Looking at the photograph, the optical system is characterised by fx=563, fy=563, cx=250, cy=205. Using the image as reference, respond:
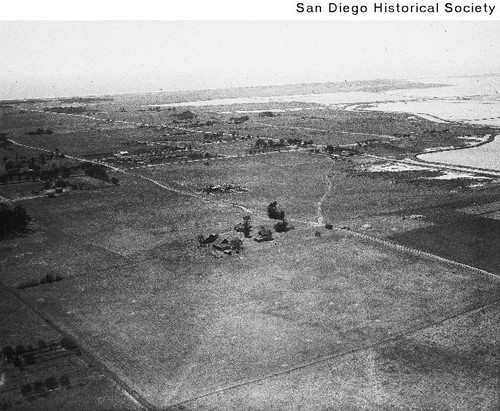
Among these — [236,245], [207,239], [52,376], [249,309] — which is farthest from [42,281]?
[249,309]

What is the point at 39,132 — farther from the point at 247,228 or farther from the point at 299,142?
the point at 247,228

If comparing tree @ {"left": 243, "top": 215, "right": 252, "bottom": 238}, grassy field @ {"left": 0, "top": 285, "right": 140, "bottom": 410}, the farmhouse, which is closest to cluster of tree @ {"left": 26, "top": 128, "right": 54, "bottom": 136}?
tree @ {"left": 243, "top": 215, "right": 252, "bottom": 238}

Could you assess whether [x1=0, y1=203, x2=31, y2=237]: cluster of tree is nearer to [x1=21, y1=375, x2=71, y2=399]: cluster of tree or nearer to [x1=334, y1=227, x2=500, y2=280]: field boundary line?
[x1=21, y1=375, x2=71, y2=399]: cluster of tree

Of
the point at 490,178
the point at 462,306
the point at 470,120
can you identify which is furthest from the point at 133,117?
the point at 462,306

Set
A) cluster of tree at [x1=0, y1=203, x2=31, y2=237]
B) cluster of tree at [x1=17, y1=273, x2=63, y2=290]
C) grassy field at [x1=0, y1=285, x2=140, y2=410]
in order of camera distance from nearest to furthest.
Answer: grassy field at [x1=0, y1=285, x2=140, y2=410], cluster of tree at [x1=17, y1=273, x2=63, y2=290], cluster of tree at [x1=0, y1=203, x2=31, y2=237]

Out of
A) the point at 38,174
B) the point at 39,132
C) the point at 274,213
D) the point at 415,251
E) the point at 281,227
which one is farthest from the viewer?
the point at 39,132

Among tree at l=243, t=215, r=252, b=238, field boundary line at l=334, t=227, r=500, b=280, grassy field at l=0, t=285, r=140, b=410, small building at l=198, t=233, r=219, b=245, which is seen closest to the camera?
grassy field at l=0, t=285, r=140, b=410

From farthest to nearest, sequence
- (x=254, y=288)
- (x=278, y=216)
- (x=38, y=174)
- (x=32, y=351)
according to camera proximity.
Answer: (x=38, y=174)
(x=278, y=216)
(x=254, y=288)
(x=32, y=351)
